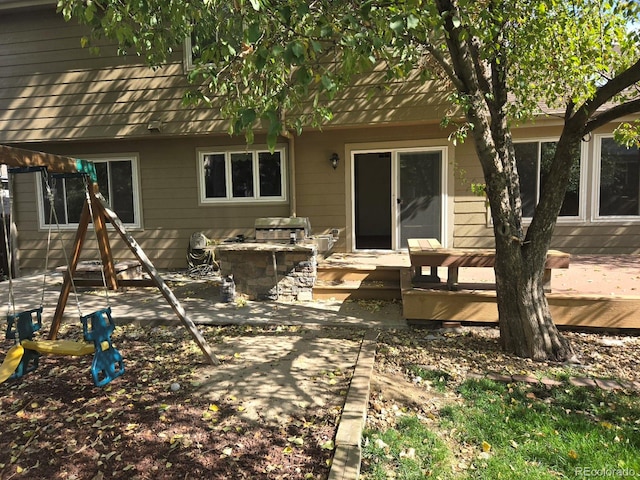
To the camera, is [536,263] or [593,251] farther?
[593,251]

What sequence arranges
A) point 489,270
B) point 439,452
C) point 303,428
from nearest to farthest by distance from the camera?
1. point 439,452
2. point 303,428
3. point 489,270

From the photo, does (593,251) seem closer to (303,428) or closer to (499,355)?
(499,355)

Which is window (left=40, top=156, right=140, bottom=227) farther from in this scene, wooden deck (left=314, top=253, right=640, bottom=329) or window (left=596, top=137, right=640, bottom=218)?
window (left=596, top=137, right=640, bottom=218)

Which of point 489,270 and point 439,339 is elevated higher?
point 489,270

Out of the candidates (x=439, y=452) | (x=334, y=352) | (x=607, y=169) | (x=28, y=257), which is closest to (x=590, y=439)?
(x=439, y=452)

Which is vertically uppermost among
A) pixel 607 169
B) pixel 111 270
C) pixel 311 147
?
pixel 311 147

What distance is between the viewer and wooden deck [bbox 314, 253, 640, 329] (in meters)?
4.41

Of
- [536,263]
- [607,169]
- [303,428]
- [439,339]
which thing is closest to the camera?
[303,428]

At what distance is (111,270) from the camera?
4363 mm

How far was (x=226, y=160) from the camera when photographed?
8266 mm

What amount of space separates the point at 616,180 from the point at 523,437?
20.9ft

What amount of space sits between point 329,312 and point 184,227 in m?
4.20

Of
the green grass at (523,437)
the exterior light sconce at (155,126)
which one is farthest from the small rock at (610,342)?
the exterior light sconce at (155,126)

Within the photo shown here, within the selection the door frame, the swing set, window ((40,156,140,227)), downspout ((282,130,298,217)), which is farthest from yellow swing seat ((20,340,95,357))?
window ((40,156,140,227))
